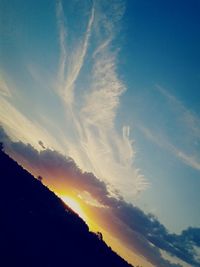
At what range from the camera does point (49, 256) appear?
58.2m

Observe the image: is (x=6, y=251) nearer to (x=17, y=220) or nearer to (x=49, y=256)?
(x=17, y=220)

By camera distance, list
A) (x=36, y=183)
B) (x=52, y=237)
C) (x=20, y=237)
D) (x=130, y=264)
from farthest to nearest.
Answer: (x=130, y=264) → (x=36, y=183) → (x=52, y=237) → (x=20, y=237)

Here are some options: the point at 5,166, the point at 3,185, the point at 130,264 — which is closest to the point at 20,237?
the point at 3,185

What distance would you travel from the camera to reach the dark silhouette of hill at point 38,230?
51.7m

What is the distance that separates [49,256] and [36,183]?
58.4ft

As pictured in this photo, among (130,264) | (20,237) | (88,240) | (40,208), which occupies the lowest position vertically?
(20,237)

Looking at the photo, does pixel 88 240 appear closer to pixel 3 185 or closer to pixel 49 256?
pixel 49 256

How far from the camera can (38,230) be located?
5997 cm

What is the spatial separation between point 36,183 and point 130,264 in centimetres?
4044

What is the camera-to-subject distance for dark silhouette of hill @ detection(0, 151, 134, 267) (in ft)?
169

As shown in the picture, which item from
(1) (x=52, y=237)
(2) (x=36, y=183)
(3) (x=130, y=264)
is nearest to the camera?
(1) (x=52, y=237)

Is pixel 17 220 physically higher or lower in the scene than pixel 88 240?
lower

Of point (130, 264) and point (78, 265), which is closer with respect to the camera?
point (78, 265)

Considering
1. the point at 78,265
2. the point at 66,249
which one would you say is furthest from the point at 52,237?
the point at 78,265
